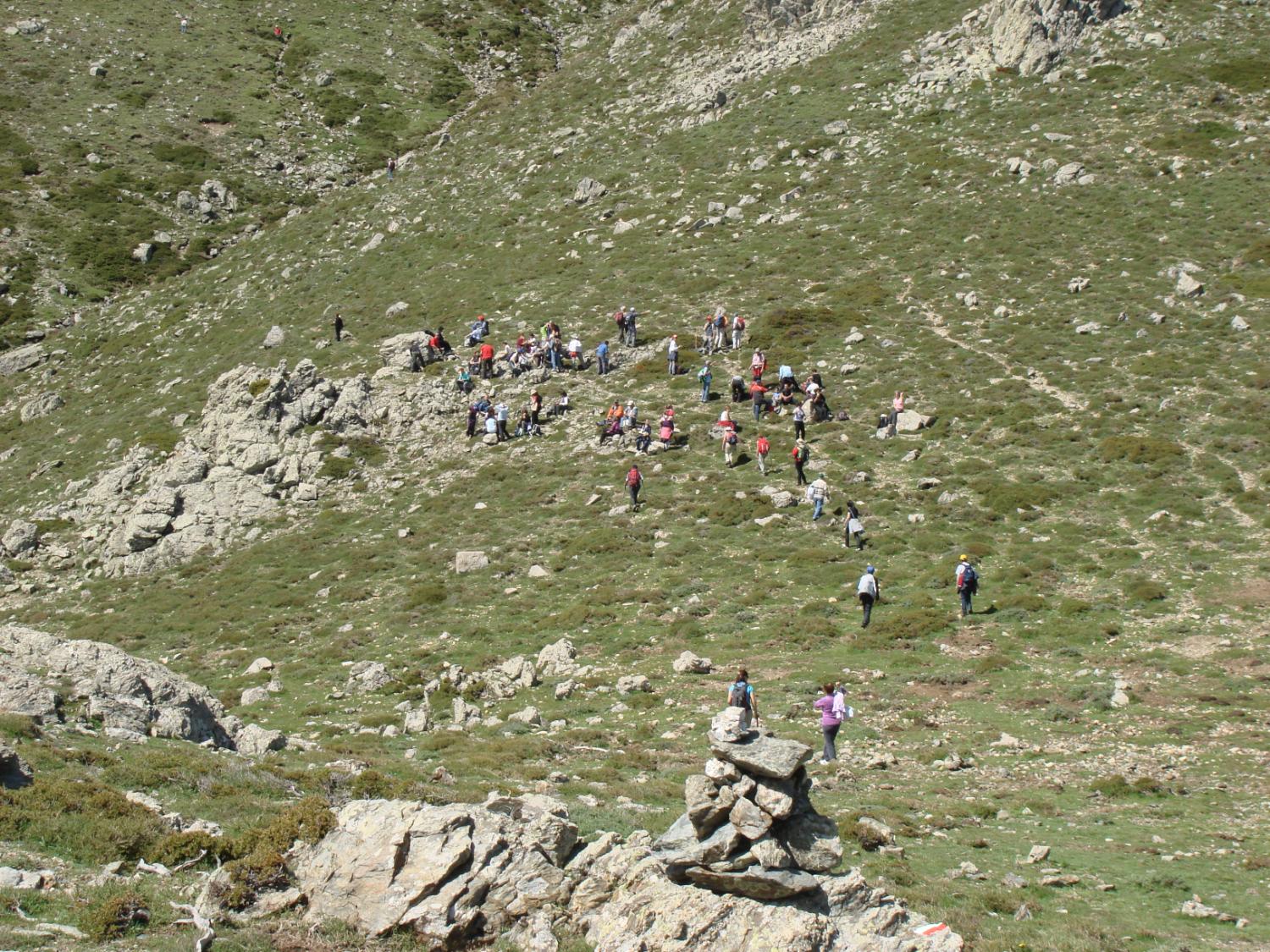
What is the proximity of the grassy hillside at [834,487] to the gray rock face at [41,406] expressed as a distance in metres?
0.87

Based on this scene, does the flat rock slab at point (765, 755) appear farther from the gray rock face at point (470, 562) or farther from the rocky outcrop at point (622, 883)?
the gray rock face at point (470, 562)

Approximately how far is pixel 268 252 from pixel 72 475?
28536 millimetres

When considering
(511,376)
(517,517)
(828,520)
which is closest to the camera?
(828,520)

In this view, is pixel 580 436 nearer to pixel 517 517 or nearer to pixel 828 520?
pixel 517 517

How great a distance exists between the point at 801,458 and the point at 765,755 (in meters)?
24.2

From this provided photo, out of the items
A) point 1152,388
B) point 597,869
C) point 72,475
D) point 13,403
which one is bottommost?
point 1152,388

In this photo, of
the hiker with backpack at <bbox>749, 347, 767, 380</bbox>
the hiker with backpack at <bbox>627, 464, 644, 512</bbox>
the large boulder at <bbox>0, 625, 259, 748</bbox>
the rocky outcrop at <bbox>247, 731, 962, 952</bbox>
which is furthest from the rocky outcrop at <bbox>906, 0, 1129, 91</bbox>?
the rocky outcrop at <bbox>247, 731, 962, 952</bbox>

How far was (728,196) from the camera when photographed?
209 feet

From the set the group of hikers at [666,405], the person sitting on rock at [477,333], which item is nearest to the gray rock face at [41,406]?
the group of hikers at [666,405]

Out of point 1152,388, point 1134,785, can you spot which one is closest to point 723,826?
point 1134,785

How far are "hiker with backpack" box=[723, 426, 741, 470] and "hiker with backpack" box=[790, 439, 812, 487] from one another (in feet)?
9.17

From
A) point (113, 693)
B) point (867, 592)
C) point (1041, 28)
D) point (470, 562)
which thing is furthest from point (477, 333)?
point (1041, 28)

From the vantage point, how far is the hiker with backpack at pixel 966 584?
92.2ft

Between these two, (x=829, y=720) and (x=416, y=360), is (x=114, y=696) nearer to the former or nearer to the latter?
(x=829, y=720)
